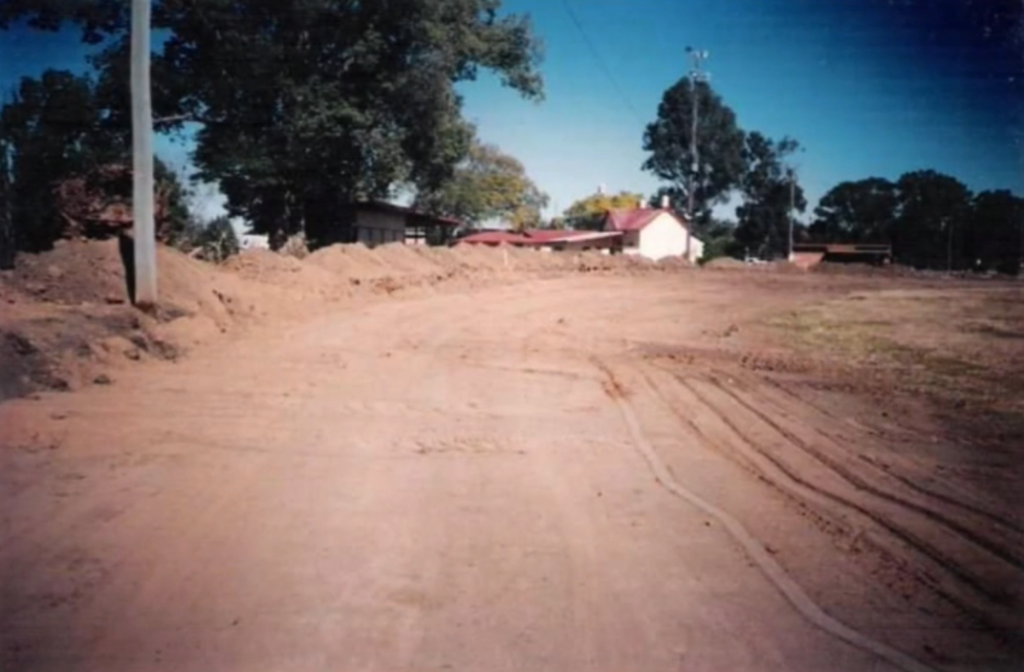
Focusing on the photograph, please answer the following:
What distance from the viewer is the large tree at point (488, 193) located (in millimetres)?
4344

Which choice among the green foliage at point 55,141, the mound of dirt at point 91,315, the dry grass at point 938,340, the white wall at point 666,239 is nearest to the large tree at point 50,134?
the green foliage at point 55,141

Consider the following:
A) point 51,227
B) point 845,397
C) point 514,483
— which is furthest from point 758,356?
point 51,227

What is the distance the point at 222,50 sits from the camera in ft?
11.3

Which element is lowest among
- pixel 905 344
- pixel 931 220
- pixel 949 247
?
pixel 905 344

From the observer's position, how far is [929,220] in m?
3.90

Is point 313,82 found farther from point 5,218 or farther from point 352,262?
point 352,262

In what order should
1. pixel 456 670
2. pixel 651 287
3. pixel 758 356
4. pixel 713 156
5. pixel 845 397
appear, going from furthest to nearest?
1. pixel 651 287
2. pixel 758 356
3. pixel 845 397
4. pixel 713 156
5. pixel 456 670

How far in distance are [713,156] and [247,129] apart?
232 centimetres

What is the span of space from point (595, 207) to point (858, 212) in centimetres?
173

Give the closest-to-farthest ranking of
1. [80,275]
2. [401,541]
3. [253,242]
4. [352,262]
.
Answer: [401,541] < [253,242] < [80,275] < [352,262]

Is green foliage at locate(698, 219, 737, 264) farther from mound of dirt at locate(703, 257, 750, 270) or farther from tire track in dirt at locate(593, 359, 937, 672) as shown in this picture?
tire track in dirt at locate(593, 359, 937, 672)

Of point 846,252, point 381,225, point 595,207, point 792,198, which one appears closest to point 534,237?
point 381,225

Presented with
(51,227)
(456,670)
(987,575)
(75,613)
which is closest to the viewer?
(456,670)

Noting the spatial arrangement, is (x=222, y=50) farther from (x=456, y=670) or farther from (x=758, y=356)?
(x=758, y=356)
